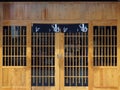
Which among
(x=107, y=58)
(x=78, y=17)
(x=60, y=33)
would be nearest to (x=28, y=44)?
(x=60, y=33)

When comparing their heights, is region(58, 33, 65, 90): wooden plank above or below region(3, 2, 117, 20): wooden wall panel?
below

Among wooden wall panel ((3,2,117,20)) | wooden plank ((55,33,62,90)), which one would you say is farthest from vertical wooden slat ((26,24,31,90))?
wooden plank ((55,33,62,90))

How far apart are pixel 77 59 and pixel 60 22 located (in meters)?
1.22

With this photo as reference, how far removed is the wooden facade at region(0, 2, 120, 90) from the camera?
29.5ft

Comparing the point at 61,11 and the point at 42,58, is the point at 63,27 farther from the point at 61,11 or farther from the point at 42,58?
the point at 42,58

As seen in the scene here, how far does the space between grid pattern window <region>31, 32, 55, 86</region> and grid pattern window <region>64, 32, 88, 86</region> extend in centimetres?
43

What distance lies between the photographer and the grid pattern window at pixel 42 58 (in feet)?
29.7

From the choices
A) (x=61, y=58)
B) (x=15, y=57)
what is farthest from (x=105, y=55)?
(x=15, y=57)

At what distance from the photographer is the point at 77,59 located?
908 centimetres

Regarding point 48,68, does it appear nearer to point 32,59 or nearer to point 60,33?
point 32,59

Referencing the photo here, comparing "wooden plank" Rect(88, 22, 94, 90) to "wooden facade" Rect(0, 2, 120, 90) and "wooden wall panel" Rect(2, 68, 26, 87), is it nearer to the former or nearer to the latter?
"wooden facade" Rect(0, 2, 120, 90)

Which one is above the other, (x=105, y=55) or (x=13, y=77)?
(x=105, y=55)

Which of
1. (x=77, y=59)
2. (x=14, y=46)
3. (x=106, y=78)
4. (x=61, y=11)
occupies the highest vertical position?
(x=61, y=11)

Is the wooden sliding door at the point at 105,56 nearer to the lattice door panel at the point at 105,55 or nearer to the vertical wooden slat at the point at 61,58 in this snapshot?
the lattice door panel at the point at 105,55
